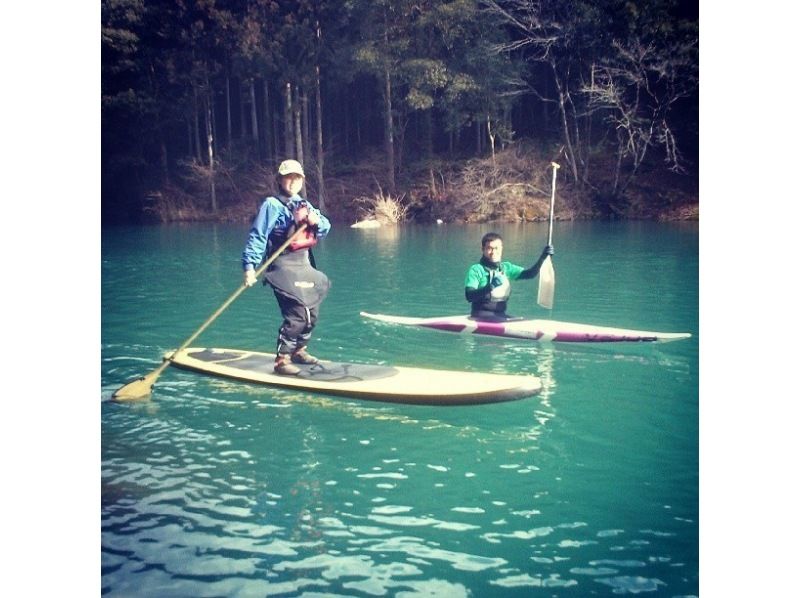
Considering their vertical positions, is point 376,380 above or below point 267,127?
below

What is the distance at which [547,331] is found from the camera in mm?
6051

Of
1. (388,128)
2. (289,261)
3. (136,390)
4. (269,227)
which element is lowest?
(136,390)

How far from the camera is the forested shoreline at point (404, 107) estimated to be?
556cm

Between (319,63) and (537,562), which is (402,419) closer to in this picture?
(537,562)

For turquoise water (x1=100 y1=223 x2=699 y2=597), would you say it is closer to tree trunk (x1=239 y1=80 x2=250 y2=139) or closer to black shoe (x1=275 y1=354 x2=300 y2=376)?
black shoe (x1=275 y1=354 x2=300 y2=376)

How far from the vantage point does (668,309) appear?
21.9ft

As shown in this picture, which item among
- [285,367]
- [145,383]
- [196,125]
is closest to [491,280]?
[285,367]

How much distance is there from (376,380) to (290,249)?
987 millimetres

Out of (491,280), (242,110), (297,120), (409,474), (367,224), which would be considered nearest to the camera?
(409,474)

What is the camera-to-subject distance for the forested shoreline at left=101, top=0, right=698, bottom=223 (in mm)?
5559

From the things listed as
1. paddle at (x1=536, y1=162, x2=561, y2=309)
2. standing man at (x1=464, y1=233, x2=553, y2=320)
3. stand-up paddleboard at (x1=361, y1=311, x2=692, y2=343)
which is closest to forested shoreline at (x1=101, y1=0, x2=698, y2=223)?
paddle at (x1=536, y1=162, x2=561, y2=309)

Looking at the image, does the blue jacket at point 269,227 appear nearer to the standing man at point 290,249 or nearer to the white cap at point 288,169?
the standing man at point 290,249

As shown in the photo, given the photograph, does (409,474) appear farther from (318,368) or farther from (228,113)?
(228,113)

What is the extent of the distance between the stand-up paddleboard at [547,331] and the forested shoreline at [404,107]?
1.03m
